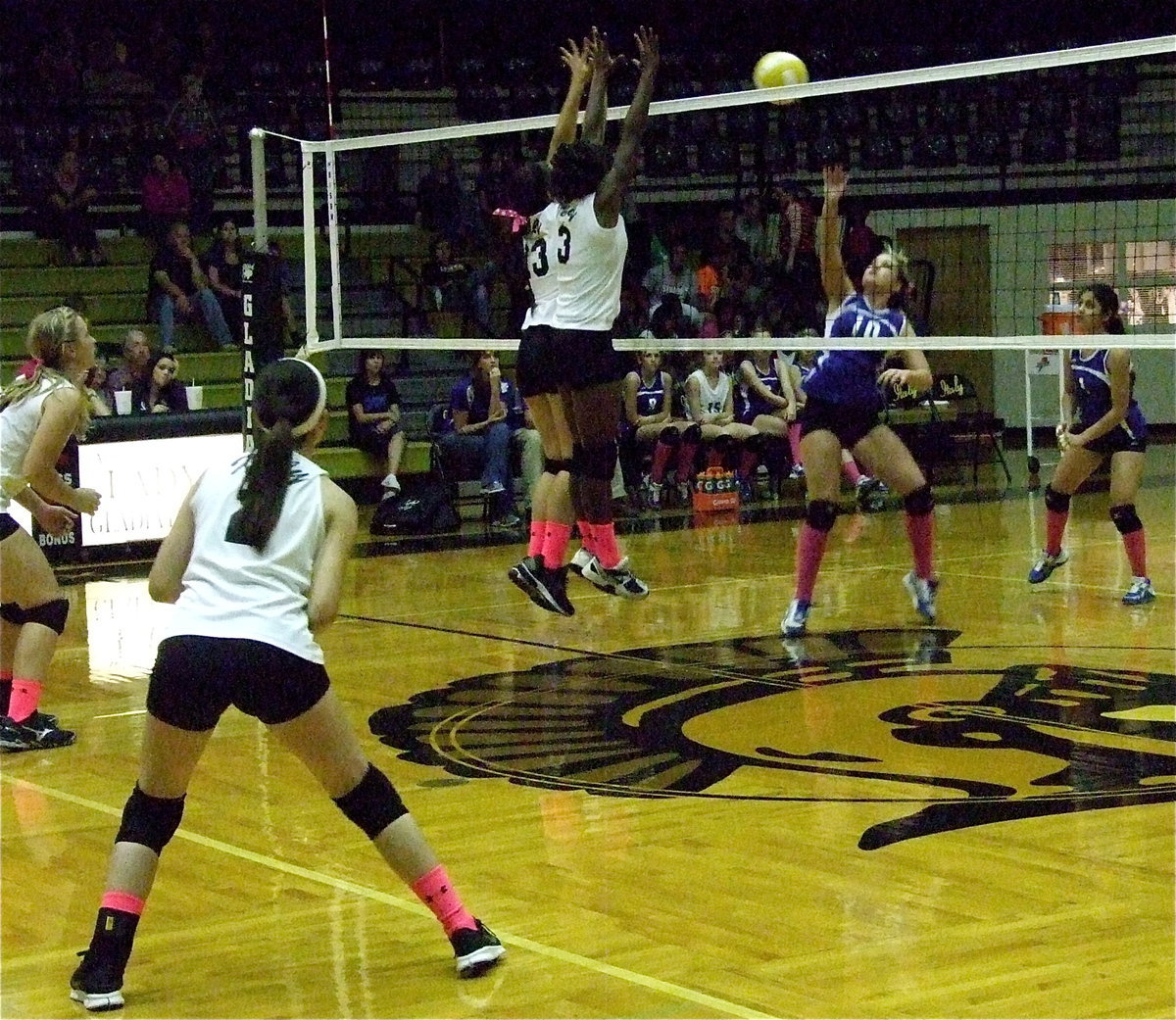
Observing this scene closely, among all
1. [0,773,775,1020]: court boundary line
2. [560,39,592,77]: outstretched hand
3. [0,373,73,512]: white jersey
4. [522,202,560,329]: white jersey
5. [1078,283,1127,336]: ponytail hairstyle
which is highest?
[560,39,592,77]: outstretched hand

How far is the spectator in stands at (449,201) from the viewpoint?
59.5 feet

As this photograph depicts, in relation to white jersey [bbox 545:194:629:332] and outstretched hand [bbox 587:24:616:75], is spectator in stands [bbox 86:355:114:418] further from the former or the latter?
outstretched hand [bbox 587:24:616:75]

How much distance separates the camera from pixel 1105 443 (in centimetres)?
1043

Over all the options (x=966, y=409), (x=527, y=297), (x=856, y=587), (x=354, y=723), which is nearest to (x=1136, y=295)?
(x=966, y=409)

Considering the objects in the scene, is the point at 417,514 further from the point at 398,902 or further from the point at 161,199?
the point at 398,902

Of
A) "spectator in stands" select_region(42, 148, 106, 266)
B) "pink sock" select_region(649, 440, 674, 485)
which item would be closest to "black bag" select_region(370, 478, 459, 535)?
"pink sock" select_region(649, 440, 674, 485)

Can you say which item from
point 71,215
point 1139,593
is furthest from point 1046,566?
point 71,215

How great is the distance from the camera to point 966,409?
20.0 meters

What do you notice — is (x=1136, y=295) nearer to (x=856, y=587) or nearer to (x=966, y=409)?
(x=966, y=409)

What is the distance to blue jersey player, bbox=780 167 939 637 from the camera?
30.2 ft

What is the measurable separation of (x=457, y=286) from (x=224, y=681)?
523 inches

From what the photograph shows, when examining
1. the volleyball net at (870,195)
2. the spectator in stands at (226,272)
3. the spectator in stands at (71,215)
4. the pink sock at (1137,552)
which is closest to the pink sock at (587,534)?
the pink sock at (1137,552)

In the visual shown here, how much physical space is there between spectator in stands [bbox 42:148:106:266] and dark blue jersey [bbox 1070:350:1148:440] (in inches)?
396

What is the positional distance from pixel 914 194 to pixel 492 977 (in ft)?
47.4
